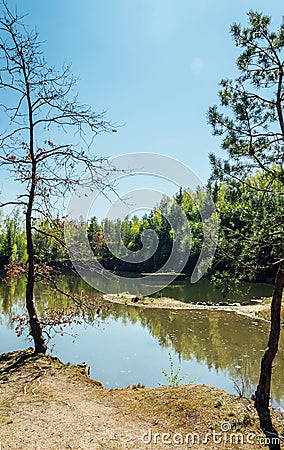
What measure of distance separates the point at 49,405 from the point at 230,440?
2164mm

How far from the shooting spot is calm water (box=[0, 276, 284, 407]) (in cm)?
754

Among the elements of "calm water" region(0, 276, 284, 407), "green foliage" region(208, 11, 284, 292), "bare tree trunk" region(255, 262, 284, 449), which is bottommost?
"calm water" region(0, 276, 284, 407)

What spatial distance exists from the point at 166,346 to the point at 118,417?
6.44 metres

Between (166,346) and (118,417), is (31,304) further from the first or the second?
(166,346)

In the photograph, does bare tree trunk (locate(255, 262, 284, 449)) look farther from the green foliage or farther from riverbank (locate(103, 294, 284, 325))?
riverbank (locate(103, 294, 284, 325))

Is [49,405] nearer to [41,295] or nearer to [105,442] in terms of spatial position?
[105,442]

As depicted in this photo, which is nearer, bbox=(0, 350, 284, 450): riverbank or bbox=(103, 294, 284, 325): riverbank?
bbox=(0, 350, 284, 450): riverbank

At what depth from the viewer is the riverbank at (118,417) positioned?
134 inches

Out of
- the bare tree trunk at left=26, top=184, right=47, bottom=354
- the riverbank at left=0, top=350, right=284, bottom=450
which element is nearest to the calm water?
the bare tree trunk at left=26, top=184, right=47, bottom=354

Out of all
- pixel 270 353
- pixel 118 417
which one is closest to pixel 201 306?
pixel 270 353

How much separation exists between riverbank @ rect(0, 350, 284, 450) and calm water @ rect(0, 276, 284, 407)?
149cm

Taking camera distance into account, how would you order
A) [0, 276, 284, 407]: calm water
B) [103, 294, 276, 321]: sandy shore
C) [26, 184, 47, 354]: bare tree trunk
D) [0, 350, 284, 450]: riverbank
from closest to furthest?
[0, 350, 284, 450]: riverbank, [26, 184, 47, 354]: bare tree trunk, [0, 276, 284, 407]: calm water, [103, 294, 276, 321]: sandy shore

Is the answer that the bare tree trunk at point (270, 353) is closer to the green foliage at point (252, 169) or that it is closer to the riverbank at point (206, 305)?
the green foliage at point (252, 169)

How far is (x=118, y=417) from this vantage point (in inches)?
159
